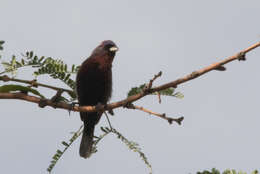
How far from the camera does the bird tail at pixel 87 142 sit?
4617 mm

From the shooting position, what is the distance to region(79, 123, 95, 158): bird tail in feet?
15.1

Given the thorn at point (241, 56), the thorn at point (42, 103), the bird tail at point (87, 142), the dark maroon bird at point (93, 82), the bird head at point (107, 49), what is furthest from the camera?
the bird head at point (107, 49)

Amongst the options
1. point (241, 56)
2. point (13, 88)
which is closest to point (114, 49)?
point (13, 88)

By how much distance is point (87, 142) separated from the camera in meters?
5.04

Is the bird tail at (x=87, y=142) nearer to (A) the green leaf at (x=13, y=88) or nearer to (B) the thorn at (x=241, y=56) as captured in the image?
(A) the green leaf at (x=13, y=88)

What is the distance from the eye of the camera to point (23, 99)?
263cm

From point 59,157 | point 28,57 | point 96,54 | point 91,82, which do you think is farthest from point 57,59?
point 96,54

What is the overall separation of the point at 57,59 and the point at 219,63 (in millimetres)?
1796

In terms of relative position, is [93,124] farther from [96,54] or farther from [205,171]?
[205,171]

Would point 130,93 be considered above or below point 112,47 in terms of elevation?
below

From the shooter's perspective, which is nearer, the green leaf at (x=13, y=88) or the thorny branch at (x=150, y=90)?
the thorny branch at (x=150, y=90)

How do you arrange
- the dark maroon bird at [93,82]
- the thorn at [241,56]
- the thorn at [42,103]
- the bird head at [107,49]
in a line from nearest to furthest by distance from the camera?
the thorn at [241,56]
the thorn at [42,103]
the dark maroon bird at [93,82]
the bird head at [107,49]

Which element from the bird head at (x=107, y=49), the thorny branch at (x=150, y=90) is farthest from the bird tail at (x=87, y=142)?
the thorny branch at (x=150, y=90)

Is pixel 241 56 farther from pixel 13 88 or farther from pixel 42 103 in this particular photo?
pixel 13 88
